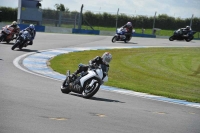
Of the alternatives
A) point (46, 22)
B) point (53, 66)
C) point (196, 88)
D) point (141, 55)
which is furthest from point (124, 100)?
point (46, 22)

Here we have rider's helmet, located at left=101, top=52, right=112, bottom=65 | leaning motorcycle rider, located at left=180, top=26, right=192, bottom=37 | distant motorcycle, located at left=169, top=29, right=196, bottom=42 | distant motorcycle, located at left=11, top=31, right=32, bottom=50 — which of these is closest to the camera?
rider's helmet, located at left=101, top=52, right=112, bottom=65

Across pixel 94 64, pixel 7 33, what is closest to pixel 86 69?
pixel 94 64

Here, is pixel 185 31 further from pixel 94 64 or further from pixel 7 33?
pixel 94 64

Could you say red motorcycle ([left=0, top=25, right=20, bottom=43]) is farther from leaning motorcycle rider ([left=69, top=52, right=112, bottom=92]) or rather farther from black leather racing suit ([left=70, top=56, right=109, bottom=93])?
black leather racing suit ([left=70, top=56, right=109, bottom=93])

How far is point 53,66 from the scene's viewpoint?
22125 mm

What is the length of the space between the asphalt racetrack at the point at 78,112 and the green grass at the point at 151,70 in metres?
2.89

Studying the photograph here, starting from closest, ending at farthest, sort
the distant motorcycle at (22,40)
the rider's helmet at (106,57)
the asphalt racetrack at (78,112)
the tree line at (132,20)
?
the asphalt racetrack at (78,112) → the rider's helmet at (106,57) → the distant motorcycle at (22,40) → the tree line at (132,20)

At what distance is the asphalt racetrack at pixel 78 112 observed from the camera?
335 inches

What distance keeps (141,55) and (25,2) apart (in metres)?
21.9

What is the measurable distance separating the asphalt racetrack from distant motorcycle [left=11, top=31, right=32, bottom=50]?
994 centimetres

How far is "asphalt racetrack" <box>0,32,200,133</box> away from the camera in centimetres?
852

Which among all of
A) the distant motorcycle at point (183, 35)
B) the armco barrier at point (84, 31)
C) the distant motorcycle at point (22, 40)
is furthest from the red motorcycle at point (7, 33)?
the distant motorcycle at point (183, 35)

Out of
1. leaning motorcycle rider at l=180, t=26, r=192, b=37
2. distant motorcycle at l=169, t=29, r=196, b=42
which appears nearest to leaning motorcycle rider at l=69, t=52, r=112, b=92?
leaning motorcycle rider at l=180, t=26, r=192, b=37

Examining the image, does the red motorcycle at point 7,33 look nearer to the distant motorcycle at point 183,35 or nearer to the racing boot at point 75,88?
the racing boot at point 75,88
